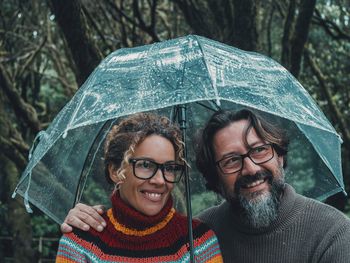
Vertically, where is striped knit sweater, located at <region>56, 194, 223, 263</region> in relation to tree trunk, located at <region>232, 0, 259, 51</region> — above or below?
below

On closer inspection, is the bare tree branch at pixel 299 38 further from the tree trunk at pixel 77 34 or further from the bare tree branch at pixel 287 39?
the tree trunk at pixel 77 34

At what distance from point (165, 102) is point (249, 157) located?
2.81ft

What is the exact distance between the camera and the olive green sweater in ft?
10.8

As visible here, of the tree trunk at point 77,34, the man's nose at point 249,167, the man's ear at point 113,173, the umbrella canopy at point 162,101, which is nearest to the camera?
the umbrella canopy at point 162,101

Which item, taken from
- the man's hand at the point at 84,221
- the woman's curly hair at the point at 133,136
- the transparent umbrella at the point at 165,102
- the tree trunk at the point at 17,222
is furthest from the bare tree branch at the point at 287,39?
the tree trunk at the point at 17,222

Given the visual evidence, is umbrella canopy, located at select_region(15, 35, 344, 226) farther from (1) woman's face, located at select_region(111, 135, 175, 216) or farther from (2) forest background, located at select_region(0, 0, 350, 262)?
(2) forest background, located at select_region(0, 0, 350, 262)

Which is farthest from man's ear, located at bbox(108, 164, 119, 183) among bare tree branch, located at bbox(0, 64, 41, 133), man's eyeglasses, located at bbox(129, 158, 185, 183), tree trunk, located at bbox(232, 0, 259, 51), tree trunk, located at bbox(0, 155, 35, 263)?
tree trunk, located at bbox(0, 155, 35, 263)

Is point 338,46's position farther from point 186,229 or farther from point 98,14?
point 186,229

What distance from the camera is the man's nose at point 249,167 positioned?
3.39 meters

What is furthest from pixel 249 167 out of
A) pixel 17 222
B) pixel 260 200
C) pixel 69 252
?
pixel 17 222

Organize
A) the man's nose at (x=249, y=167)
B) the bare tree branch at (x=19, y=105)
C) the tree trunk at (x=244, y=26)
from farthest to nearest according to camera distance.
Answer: the bare tree branch at (x=19, y=105) → the tree trunk at (x=244, y=26) → the man's nose at (x=249, y=167)

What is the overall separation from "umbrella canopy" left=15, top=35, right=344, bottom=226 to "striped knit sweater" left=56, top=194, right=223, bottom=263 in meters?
0.41

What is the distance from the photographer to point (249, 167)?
133 inches

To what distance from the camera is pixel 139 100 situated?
9.16ft
